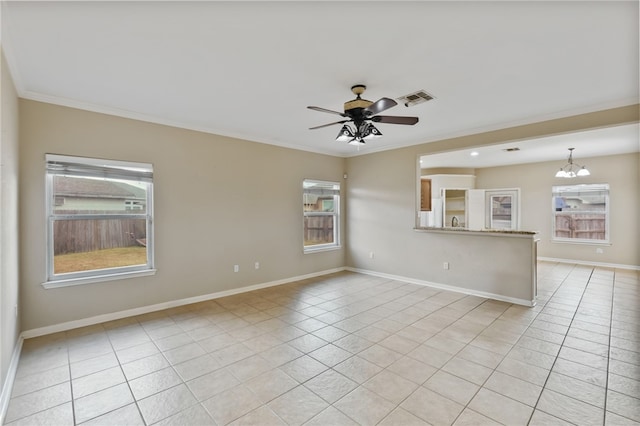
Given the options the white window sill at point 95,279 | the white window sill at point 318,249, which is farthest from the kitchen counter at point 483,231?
the white window sill at point 95,279

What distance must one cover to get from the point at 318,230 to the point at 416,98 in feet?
11.6

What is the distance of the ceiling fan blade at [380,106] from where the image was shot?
247cm

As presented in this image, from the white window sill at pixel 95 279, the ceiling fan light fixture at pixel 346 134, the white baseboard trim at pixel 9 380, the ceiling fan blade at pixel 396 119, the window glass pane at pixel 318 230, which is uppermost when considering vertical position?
the ceiling fan blade at pixel 396 119

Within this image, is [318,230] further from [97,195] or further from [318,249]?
[97,195]

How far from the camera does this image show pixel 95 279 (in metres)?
3.49

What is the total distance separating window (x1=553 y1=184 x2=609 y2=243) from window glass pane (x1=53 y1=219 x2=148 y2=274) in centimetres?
920

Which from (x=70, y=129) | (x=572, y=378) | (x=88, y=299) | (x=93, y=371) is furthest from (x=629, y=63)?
(x=88, y=299)

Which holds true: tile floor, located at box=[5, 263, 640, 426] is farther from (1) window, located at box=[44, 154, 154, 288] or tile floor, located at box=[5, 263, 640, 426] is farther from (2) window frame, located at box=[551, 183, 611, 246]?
(2) window frame, located at box=[551, 183, 611, 246]

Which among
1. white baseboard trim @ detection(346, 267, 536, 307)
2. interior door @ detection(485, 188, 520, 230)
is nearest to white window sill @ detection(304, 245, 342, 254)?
white baseboard trim @ detection(346, 267, 536, 307)

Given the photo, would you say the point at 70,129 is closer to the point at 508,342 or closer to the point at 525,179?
the point at 508,342

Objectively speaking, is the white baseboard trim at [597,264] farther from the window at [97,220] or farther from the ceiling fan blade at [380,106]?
the window at [97,220]

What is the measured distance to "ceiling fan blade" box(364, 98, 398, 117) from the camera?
2473 millimetres

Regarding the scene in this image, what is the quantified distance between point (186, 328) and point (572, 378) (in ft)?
12.3

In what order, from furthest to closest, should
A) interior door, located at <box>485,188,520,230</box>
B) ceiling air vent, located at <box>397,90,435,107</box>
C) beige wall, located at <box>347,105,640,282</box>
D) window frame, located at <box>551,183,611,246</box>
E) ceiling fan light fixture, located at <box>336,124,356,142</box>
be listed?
interior door, located at <box>485,188,520,230</box>
window frame, located at <box>551,183,611,246</box>
beige wall, located at <box>347,105,640,282</box>
ceiling fan light fixture, located at <box>336,124,356,142</box>
ceiling air vent, located at <box>397,90,435,107</box>
